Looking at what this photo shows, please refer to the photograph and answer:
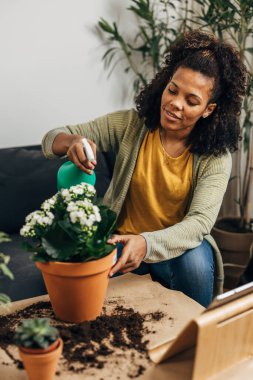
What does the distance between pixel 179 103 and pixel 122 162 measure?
31cm

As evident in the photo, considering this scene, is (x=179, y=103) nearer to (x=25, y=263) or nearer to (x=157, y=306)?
(x=157, y=306)

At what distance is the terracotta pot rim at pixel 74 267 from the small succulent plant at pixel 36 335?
0.20m

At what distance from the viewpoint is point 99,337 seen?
121 centimetres

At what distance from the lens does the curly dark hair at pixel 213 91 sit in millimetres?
1739

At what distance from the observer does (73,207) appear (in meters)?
1.14

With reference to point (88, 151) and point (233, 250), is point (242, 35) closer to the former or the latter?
point (233, 250)

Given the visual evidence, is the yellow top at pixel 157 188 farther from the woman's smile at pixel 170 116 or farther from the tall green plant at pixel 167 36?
the tall green plant at pixel 167 36

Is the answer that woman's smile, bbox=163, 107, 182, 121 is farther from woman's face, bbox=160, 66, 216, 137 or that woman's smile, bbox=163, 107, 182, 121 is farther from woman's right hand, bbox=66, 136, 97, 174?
woman's right hand, bbox=66, 136, 97, 174

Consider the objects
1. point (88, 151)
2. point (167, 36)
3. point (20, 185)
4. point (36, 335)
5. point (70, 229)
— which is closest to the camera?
point (36, 335)

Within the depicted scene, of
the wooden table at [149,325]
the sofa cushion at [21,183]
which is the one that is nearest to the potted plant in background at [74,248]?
the wooden table at [149,325]

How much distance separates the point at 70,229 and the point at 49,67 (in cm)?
151

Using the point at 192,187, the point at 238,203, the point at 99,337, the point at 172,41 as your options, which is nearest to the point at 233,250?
the point at 238,203

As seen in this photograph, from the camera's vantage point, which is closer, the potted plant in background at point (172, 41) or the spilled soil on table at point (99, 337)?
the spilled soil on table at point (99, 337)

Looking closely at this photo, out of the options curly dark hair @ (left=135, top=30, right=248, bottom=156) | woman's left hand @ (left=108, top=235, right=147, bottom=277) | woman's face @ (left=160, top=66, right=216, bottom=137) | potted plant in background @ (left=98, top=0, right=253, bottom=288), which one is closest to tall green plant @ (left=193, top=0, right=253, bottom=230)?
potted plant in background @ (left=98, top=0, right=253, bottom=288)
